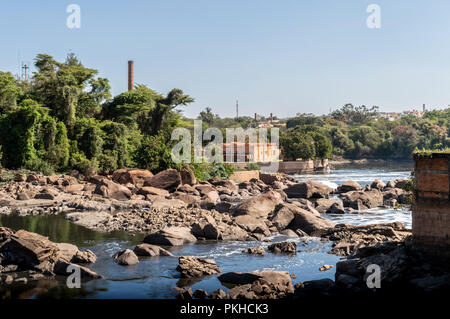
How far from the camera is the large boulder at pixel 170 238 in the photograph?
17.9m

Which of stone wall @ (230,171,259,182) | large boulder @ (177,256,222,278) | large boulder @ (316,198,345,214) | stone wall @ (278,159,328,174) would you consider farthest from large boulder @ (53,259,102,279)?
stone wall @ (278,159,328,174)

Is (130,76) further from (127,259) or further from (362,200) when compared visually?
(127,259)

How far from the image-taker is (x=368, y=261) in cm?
1315

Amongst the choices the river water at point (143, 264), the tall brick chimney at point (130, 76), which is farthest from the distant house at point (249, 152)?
the river water at point (143, 264)

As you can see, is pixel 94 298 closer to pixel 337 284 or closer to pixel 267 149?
pixel 337 284

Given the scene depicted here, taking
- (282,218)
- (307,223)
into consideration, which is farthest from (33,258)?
(307,223)

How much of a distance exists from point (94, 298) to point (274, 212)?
1209 centimetres

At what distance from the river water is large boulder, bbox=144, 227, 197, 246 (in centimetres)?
48

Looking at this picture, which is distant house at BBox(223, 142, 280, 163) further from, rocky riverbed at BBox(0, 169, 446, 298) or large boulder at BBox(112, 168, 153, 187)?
large boulder at BBox(112, 168, 153, 187)

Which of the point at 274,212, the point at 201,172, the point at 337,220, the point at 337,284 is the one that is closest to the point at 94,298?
the point at 337,284

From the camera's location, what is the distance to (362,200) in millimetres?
30422
